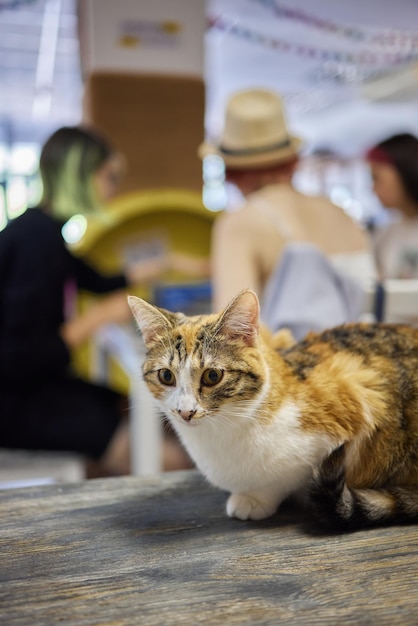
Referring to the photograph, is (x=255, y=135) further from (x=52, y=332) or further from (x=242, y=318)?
(x=242, y=318)

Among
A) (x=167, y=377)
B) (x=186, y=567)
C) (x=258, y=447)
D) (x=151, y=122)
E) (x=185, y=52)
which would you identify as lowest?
(x=186, y=567)

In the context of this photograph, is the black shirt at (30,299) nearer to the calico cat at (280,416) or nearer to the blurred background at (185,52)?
the blurred background at (185,52)

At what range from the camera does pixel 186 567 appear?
75 centimetres

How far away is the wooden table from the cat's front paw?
0.6 inches

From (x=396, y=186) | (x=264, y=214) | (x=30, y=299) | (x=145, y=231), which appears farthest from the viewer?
(x=145, y=231)

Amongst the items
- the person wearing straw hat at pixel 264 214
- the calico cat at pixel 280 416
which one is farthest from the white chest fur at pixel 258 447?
the person wearing straw hat at pixel 264 214

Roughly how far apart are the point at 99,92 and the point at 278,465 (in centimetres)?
197

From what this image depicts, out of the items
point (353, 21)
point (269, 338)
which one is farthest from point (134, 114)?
point (269, 338)

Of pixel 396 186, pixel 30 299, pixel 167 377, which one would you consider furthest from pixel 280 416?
pixel 396 186

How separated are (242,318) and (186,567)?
0.31 metres

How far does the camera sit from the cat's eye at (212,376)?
2.66ft

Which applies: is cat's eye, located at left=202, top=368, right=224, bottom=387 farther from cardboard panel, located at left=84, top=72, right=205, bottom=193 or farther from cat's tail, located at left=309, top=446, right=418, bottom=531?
cardboard panel, located at left=84, top=72, right=205, bottom=193

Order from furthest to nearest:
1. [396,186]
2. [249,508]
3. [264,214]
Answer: [396,186] < [264,214] < [249,508]

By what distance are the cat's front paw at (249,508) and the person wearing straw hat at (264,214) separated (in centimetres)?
58
